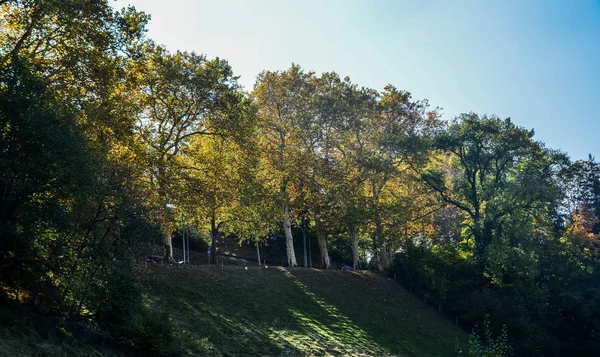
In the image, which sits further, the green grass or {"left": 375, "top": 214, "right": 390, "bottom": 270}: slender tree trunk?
{"left": 375, "top": 214, "right": 390, "bottom": 270}: slender tree trunk

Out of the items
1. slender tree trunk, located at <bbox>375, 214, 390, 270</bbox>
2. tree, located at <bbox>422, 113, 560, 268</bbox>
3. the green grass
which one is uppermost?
tree, located at <bbox>422, 113, 560, 268</bbox>

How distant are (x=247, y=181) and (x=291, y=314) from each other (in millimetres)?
9083

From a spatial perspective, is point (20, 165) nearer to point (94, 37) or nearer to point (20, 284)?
point (20, 284)

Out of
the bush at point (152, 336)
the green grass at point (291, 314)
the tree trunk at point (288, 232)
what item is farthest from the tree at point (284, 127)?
the bush at point (152, 336)

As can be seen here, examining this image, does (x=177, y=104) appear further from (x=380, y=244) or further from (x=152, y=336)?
(x=380, y=244)

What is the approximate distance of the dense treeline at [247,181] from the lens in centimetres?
1311

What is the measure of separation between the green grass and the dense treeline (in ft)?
10.6

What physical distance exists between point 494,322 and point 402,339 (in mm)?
10456

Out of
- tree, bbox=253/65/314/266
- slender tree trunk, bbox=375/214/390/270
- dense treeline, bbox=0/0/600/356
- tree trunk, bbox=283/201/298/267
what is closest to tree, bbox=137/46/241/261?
dense treeline, bbox=0/0/600/356

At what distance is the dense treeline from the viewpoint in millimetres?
13109

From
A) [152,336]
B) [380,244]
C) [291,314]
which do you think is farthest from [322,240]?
[152,336]

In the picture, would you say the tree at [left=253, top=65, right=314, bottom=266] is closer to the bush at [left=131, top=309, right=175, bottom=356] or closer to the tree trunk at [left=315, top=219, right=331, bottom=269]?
the tree trunk at [left=315, top=219, right=331, bottom=269]

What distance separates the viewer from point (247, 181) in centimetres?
2909

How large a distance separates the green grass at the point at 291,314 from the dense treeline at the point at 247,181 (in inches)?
128
